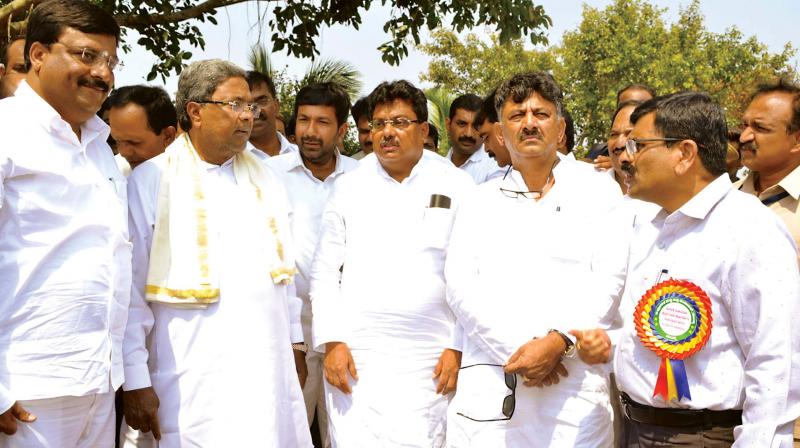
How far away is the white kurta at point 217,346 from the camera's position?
12.3 feet

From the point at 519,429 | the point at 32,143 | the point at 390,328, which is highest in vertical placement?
the point at 32,143

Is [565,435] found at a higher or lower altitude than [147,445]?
higher

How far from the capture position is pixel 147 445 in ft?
12.9

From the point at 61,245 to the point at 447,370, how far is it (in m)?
2.00

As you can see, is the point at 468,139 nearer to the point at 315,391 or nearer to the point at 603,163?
the point at 603,163

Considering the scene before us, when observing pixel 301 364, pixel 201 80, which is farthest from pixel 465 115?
pixel 201 80

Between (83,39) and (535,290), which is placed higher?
(83,39)

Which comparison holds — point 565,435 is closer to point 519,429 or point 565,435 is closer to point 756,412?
point 519,429

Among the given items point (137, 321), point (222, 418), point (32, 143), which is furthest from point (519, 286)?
point (32, 143)

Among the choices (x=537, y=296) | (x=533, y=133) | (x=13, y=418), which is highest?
(x=533, y=133)

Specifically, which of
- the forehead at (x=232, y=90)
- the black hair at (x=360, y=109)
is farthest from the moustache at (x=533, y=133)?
the black hair at (x=360, y=109)

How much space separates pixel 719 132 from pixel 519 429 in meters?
1.58

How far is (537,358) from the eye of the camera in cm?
354

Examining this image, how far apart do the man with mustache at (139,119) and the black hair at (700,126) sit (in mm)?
2776
